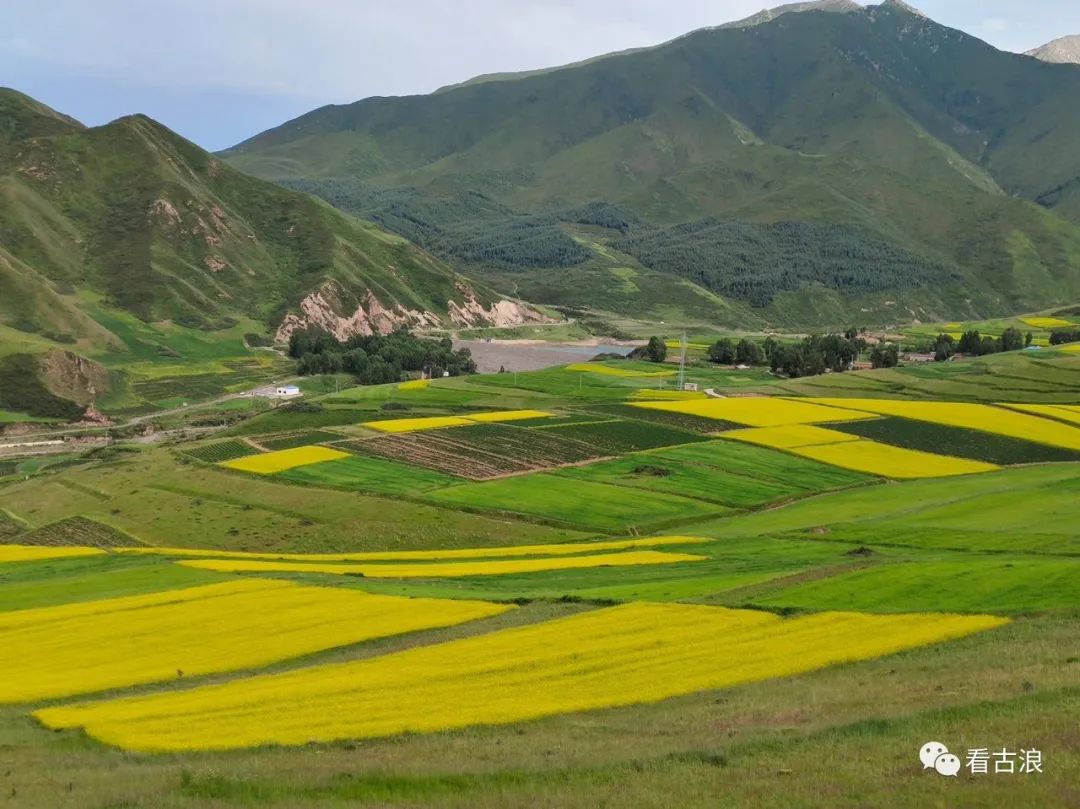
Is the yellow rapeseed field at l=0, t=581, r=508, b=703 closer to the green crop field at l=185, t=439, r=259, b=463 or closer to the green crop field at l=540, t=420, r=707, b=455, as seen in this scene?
the green crop field at l=185, t=439, r=259, b=463

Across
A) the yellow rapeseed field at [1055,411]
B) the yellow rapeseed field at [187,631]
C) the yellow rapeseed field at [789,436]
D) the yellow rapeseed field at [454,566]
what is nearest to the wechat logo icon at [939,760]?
the yellow rapeseed field at [187,631]

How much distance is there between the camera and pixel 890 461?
101 metres

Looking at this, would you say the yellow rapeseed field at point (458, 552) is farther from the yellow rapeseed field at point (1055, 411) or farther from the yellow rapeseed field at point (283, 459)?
the yellow rapeseed field at point (1055, 411)

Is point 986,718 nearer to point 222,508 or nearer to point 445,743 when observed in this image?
point 445,743

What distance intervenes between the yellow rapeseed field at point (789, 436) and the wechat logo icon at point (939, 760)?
273 feet

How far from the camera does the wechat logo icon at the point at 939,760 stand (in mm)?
21641

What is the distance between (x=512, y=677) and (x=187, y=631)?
18.0 metres

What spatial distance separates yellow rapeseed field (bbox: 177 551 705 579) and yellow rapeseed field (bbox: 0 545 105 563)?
416 inches

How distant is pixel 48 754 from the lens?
30469mm

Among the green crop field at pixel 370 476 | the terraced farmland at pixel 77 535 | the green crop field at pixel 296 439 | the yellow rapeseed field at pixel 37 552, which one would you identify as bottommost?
the terraced farmland at pixel 77 535

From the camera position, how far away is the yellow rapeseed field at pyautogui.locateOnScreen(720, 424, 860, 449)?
106 m

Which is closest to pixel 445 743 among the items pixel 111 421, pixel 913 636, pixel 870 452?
pixel 913 636

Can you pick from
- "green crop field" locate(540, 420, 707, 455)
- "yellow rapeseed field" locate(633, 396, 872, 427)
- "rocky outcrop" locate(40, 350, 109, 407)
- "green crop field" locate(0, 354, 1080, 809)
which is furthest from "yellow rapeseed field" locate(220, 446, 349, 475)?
"rocky outcrop" locate(40, 350, 109, 407)

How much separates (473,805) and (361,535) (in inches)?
2412
